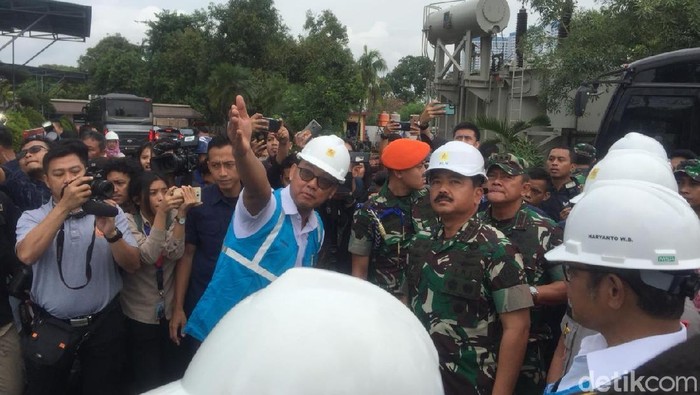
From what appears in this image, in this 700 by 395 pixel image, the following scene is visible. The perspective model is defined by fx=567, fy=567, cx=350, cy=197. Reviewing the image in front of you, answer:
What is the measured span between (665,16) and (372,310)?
10853 millimetres

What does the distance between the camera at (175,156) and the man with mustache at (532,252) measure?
2.29 meters

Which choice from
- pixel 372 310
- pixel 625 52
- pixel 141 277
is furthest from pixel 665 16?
pixel 372 310

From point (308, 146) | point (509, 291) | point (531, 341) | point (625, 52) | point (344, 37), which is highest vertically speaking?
point (344, 37)

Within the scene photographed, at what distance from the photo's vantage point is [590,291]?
5.58 feet

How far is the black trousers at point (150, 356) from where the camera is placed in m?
3.47

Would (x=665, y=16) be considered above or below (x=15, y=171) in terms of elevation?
above

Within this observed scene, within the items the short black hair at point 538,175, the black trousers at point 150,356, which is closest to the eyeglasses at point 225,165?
the black trousers at point 150,356

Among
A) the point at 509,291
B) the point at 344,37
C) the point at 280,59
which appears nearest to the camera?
the point at 509,291

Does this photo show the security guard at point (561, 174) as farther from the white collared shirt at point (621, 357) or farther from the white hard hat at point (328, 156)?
the white collared shirt at point (621, 357)

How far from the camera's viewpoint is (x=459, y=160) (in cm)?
261

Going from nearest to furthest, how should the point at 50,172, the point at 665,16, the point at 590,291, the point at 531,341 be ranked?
the point at 590,291, the point at 531,341, the point at 50,172, the point at 665,16

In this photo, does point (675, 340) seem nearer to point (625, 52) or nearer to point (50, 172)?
point (50, 172)

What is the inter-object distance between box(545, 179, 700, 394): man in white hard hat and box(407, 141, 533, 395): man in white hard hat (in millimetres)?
682

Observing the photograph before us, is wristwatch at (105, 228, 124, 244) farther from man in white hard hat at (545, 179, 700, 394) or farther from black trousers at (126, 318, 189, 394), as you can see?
man in white hard hat at (545, 179, 700, 394)
